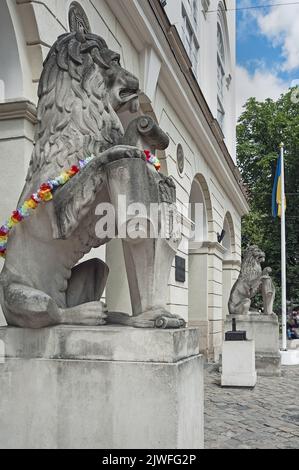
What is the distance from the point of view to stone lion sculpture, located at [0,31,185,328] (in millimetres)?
3271

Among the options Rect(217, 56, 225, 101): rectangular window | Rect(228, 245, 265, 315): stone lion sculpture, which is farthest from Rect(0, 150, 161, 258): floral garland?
Rect(217, 56, 225, 101): rectangular window

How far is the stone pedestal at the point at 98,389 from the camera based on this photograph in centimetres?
294

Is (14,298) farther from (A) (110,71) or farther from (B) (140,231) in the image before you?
(A) (110,71)

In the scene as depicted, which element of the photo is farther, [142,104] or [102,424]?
[142,104]

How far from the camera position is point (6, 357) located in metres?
3.31

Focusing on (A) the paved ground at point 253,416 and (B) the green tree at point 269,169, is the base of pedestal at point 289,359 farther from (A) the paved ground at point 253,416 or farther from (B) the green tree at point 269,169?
(B) the green tree at point 269,169

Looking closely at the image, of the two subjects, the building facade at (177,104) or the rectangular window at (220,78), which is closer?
the building facade at (177,104)

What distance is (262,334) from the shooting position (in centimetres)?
1348

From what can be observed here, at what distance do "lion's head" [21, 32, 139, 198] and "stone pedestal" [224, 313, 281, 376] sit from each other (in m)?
10.1

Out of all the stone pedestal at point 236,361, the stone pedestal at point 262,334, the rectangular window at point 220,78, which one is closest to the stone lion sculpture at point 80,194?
the stone pedestal at point 236,361

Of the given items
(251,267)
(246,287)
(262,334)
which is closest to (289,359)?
(262,334)

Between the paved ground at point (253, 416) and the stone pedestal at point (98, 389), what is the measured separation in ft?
10.0
